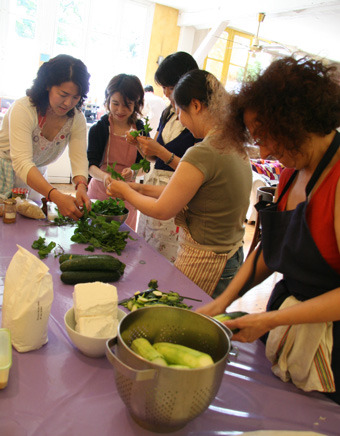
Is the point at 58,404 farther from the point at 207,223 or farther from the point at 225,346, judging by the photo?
the point at 207,223

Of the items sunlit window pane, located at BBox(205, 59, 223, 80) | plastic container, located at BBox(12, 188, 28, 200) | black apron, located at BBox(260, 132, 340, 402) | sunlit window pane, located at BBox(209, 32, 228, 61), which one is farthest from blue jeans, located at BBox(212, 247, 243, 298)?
sunlit window pane, located at BBox(209, 32, 228, 61)

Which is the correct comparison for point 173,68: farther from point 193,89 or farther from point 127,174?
point 127,174

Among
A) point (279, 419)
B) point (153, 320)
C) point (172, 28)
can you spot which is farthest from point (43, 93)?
point (172, 28)

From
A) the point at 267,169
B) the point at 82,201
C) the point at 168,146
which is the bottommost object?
the point at 267,169

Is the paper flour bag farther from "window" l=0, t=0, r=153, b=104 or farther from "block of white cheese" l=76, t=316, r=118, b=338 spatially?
"window" l=0, t=0, r=153, b=104

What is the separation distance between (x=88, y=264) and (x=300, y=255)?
2.84 feet

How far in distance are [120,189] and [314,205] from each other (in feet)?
3.94

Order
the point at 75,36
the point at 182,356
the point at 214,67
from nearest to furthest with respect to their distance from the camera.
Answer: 1. the point at 182,356
2. the point at 75,36
3. the point at 214,67

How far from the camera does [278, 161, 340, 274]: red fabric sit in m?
1.05

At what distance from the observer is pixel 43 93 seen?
2.27 m

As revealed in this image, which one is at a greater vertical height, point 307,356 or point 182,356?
point 182,356

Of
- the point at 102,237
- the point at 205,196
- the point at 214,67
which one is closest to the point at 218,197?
the point at 205,196

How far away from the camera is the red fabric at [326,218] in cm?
105

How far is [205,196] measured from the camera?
1798 mm
